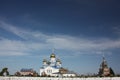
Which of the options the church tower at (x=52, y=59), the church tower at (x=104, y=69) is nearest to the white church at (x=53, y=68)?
the church tower at (x=52, y=59)

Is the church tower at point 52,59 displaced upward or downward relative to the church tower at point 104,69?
upward

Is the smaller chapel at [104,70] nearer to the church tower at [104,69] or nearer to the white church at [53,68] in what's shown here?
the church tower at [104,69]

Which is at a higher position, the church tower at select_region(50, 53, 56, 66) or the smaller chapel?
the church tower at select_region(50, 53, 56, 66)

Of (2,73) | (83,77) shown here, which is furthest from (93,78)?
(2,73)

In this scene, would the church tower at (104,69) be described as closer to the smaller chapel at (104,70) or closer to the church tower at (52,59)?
the smaller chapel at (104,70)

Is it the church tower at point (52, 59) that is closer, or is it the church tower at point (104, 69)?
the church tower at point (104, 69)

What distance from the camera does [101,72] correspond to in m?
81.1

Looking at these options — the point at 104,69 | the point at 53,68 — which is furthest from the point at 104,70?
the point at 53,68

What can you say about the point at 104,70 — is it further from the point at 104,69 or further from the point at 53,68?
the point at 53,68

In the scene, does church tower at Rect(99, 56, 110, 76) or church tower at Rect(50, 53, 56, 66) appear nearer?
church tower at Rect(99, 56, 110, 76)

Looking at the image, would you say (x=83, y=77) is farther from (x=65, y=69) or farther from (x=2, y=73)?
(x=2, y=73)

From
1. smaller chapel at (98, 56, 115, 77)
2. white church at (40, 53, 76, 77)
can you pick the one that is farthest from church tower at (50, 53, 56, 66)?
smaller chapel at (98, 56, 115, 77)

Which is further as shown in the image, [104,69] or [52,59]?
[52,59]

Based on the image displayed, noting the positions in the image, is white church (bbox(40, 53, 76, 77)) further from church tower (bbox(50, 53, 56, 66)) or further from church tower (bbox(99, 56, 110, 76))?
church tower (bbox(99, 56, 110, 76))
